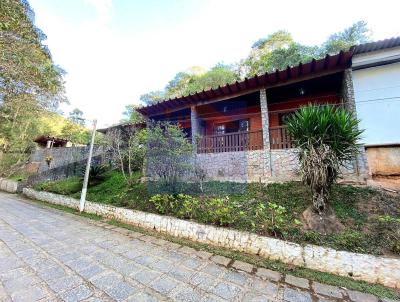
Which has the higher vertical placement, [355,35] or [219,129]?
[355,35]

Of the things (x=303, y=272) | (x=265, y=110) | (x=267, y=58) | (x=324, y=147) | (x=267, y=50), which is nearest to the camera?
(x=303, y=272)

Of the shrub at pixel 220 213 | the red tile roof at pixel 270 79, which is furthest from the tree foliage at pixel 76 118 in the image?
the shrub at pixel 220 213

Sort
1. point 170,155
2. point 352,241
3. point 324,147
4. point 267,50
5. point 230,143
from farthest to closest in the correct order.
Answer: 1. point 267,50
2. point 230,143
3. point 170,155
4. point 324,147
5. point 352,241

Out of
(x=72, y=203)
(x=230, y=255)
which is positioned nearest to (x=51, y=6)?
(x=72, y=203)

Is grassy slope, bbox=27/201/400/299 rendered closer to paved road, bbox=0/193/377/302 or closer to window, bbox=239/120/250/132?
paved road, bbox=0/193/377/302

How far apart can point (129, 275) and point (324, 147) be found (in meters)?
4.15

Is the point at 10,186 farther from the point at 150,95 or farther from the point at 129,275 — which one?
the point at 129,275

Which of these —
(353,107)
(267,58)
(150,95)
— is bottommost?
(353,107)

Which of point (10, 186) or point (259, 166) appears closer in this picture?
point (259, 166)

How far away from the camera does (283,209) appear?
409 centimetres

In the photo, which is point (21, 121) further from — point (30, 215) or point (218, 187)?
point (218, 187)

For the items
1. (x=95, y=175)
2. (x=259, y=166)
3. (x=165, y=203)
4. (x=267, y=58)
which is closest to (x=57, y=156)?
(x=95, y=175)

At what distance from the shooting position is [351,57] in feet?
17.7

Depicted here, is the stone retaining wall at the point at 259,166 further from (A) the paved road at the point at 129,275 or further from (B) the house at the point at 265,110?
(A) the paved road at the point at 129,275
